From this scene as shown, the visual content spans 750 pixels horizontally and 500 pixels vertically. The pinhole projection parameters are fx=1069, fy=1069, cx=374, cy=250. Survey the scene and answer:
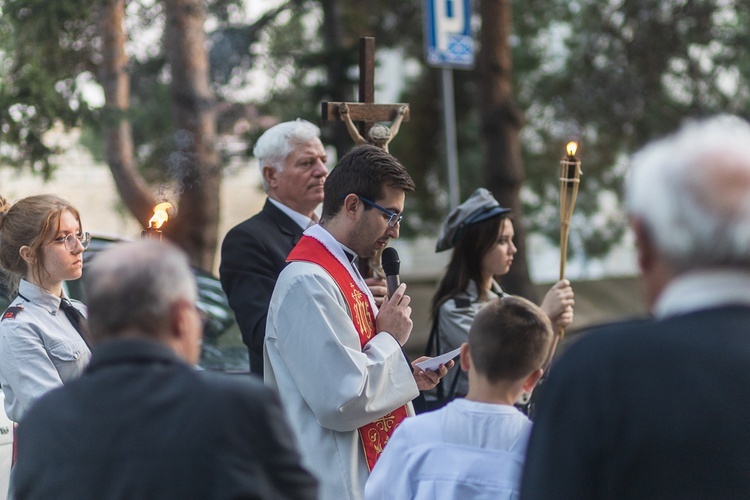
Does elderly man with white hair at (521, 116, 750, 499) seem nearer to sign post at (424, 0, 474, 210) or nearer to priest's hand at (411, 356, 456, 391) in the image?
priest's hand at (411, 356, 456, 391)

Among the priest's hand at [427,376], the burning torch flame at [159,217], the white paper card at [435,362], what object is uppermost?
the burning torch flame at [159,217]

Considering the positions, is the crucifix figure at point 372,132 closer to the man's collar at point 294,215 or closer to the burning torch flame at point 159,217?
the man's collar at point 294,215

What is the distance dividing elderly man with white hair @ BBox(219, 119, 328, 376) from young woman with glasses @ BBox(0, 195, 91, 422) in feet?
2.14

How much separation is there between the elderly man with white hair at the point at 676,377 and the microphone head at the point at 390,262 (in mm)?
1988

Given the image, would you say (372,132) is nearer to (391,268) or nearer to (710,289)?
(391,268)

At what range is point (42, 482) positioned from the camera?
1982 millimetres

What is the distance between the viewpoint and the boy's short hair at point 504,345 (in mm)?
2740

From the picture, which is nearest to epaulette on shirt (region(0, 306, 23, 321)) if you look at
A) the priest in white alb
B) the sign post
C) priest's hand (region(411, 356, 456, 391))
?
the priest in white alb

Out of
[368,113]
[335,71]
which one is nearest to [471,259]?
[368,113]

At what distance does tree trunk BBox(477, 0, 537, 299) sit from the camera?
11.6 metres

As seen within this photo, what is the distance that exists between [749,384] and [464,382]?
8.98 feet

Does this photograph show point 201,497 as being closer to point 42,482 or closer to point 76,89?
point 42,482

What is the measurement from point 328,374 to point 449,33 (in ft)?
16.3

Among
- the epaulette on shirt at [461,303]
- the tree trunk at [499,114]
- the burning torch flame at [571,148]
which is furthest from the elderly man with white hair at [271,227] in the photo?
the tree trunk at [499,114]
